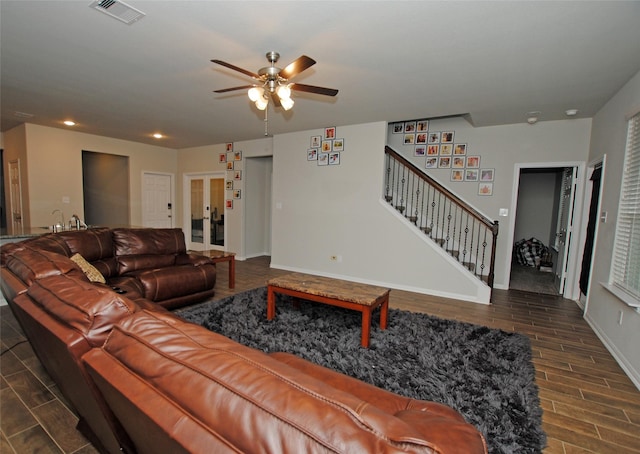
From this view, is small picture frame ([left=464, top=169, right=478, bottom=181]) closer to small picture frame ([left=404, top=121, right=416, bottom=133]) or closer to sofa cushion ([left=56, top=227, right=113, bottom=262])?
small picture frame ([left=404, top=121, right=416, bottom=133])

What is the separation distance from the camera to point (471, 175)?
16.4 feet

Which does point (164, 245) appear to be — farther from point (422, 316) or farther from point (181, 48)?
point (422, 316)

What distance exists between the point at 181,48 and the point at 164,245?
→ 235 cm

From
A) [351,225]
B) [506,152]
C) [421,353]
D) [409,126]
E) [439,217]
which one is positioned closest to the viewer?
[421,353]

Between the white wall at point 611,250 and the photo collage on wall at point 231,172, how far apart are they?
5.87 metres

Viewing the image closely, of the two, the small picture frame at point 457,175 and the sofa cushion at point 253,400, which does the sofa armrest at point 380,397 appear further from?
the small picture frame at point 457,175

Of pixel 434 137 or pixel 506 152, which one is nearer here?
pixel 506 152

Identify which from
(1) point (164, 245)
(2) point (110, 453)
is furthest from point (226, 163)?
(2) point (110, 453)

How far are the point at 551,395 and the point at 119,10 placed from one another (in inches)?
159

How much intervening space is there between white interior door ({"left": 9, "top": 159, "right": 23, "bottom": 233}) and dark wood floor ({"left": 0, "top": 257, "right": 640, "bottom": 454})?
12.0 feet

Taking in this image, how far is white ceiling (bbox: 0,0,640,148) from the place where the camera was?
6.79 feet

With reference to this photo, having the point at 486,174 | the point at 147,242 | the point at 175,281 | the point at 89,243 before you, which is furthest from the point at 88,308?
the point at 486,174

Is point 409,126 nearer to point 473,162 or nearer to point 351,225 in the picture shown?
point 473,162

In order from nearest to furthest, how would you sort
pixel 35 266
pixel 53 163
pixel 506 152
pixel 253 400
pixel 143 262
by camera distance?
pixel 253 400, pixel 35 266, pixel 143 262, pixel 506 152, pixel 53 163
